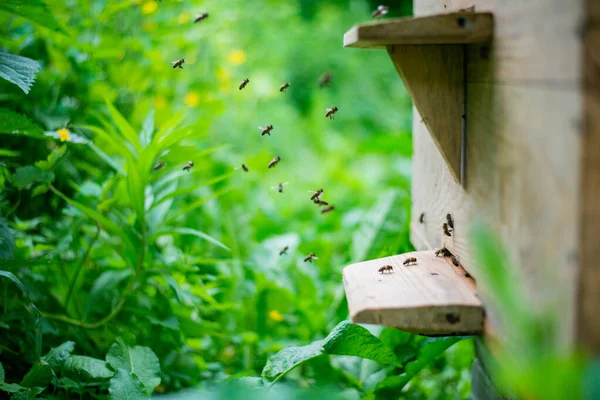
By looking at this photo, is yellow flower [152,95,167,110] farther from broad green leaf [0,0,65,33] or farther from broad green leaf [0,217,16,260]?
broad green leaf [0,217,16,260]

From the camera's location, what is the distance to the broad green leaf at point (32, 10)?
1852 millimetres

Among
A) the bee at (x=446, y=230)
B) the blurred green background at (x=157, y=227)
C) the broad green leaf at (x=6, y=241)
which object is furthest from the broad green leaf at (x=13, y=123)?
the bee at (x=446, y=230)

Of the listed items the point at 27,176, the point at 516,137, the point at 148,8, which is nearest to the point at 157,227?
the point at 27,176

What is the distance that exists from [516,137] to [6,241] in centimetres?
150

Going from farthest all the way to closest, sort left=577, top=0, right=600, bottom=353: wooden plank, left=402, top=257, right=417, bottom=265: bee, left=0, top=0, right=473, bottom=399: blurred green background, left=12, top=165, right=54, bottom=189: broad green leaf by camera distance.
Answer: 1. left=0, top=0, right=473, bottom=399: blurred green background
2. left=12, top=165, right=54, bottom=189: broad green leaf
3. left=402, top=257, right=417, bottom=265: bee
4. left=577, top=0, right=600, bottom=353: wooden plank

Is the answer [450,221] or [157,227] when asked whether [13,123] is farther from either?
[450,221]

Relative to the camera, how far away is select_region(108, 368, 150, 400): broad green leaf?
1651 mm

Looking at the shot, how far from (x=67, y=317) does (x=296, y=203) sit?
2.66 m

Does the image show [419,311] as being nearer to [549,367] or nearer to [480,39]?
[549,367]

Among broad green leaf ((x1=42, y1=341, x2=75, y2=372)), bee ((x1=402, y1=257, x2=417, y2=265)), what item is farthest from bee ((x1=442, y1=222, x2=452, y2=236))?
broad green leaf ((x1=42, y1=341, x2=75, y2=372))

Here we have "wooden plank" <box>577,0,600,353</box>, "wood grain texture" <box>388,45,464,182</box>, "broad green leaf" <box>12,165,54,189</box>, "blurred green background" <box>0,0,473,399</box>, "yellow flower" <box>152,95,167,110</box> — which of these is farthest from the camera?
"yellow flower" <box>152,95,167,110</box>

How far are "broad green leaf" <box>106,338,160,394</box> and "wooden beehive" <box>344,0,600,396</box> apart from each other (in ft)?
2.39

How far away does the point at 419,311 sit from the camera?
4.27ft

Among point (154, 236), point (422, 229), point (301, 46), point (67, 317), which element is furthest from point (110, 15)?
point (301, 46)
